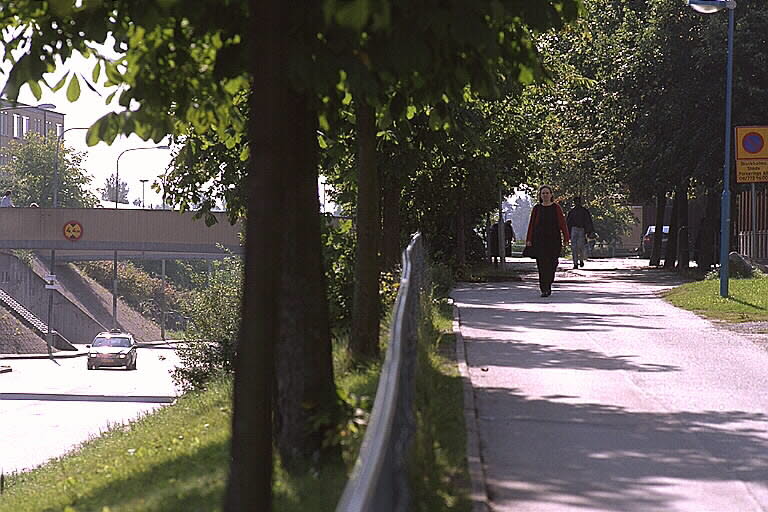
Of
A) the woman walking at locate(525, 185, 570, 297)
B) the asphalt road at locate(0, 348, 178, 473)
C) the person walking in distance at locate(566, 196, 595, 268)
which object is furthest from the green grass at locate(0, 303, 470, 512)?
the person walking in distance at locate(566, 196, 595, 268)

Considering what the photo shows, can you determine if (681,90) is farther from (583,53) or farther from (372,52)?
(372,52)

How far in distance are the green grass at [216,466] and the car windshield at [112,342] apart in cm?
5556

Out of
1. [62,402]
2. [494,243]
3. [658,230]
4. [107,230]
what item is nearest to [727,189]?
[494,243]

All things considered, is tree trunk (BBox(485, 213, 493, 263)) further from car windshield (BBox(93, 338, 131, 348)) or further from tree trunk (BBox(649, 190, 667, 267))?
car windshield (BBox(93, 338, 131, 348))

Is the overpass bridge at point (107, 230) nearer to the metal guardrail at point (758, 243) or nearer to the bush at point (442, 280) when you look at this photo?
the metal guardrail at point (758, 243)

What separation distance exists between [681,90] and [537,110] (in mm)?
5515

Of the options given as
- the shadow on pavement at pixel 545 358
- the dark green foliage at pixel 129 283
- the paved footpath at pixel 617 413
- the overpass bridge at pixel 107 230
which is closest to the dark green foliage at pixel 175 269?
the dark green foliage at pixel 129 283

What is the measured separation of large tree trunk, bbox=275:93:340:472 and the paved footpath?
3.63ft

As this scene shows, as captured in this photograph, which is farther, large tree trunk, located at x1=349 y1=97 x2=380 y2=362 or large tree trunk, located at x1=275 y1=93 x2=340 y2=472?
large tree trunk, located at x1=349 y1=97 x2=380 y2=362

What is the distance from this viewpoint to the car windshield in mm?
72688

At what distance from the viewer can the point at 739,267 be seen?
3047 cm

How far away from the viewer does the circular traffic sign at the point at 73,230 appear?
179 ft

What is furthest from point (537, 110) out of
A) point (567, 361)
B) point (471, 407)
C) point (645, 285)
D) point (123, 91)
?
point (123, 91)

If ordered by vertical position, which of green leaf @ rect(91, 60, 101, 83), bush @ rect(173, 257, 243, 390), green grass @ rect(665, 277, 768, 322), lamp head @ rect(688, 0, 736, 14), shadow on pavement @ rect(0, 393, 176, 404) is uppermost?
lamp head @ rect(688, 0, 736, 14)
